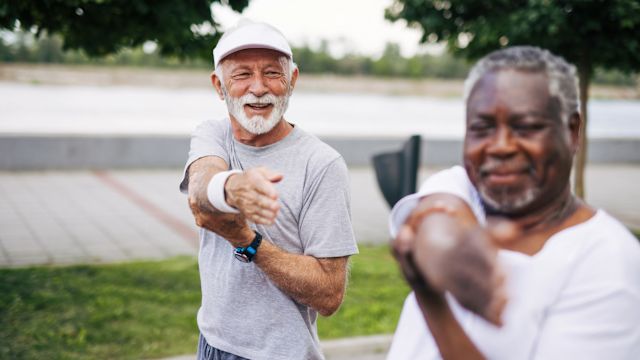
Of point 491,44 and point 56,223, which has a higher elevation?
point 491,44

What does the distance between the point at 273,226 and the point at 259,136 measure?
30 centimetres

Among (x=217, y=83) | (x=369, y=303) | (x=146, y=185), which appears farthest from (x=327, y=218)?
(x=146, y=185)

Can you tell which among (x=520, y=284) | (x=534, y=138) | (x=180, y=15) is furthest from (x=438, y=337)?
(x=180, y=15)

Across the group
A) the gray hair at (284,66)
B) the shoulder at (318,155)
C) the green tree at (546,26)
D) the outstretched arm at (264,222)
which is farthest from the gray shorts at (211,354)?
the green tree at (546,26)

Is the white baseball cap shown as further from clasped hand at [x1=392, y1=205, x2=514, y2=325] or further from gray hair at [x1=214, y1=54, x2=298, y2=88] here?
clasped hand at [x1=392, y1=205, x2=514, y2=325]

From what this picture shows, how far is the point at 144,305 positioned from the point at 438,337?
4.85 m

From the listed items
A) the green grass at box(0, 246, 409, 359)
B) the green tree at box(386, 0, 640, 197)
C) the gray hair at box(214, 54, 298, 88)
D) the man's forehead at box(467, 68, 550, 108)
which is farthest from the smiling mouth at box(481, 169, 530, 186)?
the green tree at box(386, 0, 640, 197)

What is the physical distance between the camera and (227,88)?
2.17 metres

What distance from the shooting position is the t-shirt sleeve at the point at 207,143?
6.66ft

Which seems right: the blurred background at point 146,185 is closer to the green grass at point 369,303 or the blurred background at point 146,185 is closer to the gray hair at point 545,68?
the green grass at point 369,303

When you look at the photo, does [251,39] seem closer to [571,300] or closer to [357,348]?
[571,300]

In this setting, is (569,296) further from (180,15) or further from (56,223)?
(56,223)

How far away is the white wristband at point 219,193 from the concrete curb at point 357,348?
3518 millimetres

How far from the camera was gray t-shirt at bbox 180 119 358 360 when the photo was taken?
209cm
